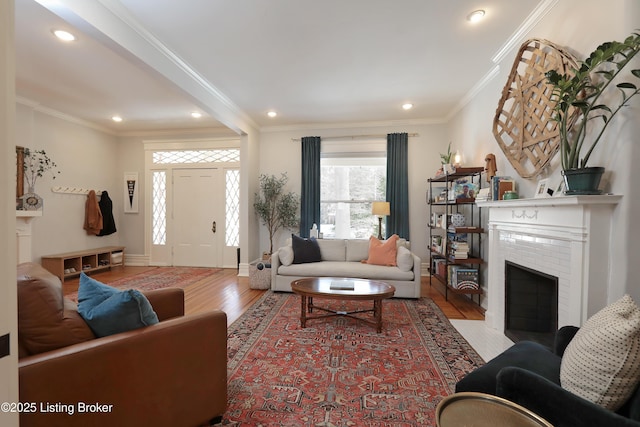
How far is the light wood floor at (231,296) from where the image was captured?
3436mm

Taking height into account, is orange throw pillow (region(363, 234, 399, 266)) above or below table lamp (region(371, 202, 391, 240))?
below

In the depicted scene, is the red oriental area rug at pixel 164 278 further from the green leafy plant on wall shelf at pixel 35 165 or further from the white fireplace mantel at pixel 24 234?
the green leafy plant on wall shelf at pixel 35 165

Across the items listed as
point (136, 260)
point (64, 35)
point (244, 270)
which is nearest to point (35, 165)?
point (136, 260)

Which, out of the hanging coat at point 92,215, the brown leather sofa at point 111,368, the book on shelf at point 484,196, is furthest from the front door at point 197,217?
the book on shelf at point 484,196

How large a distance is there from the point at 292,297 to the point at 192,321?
2599mm

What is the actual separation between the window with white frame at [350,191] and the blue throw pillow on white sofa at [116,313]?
13.9 feet

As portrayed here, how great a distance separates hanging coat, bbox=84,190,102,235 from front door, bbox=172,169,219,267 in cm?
131

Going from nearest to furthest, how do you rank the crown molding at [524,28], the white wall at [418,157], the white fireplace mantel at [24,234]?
the crown molding at [524,28] < the white fireplace mantel at [24,234] < the white wall at [418,157]

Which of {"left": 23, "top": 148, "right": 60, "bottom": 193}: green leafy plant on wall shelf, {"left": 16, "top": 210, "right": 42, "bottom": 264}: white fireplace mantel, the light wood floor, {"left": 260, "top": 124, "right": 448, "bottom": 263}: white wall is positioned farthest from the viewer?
{"left": 260, "top": 124, "right": 448, "bottom": 263}: white wall

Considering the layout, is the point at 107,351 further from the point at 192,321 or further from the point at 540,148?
the point at 540,148

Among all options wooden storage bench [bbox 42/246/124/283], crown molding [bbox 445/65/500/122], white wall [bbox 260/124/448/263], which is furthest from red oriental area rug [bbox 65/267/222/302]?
crown molding [bbox 445/65/500/122]

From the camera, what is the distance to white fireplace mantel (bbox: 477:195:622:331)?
1755mm

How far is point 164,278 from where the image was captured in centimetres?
500

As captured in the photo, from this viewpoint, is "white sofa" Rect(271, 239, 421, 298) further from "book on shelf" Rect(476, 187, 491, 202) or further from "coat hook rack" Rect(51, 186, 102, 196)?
"coat hook rack" Rect(51, 186, 102, 196)
